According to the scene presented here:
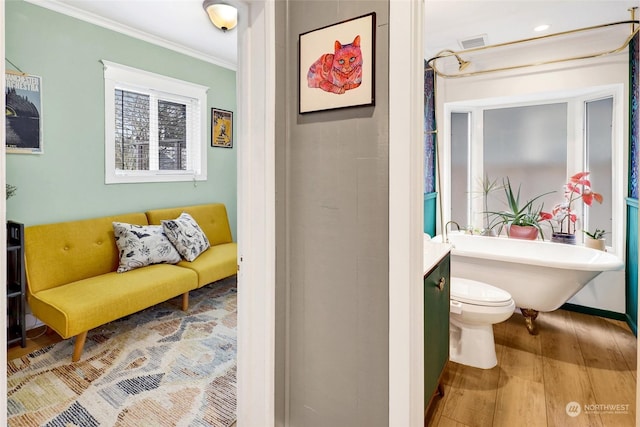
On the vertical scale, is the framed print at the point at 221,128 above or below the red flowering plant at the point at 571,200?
above

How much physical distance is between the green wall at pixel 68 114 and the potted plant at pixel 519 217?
3.55 meters

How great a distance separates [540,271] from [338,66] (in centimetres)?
216

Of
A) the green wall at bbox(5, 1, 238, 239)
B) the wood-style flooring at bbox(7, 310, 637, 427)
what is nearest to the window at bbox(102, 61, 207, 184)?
the green wall at bbox(5, 1, 238, 239)

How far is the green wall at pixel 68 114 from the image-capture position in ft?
8.20

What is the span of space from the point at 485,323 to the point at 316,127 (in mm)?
1650

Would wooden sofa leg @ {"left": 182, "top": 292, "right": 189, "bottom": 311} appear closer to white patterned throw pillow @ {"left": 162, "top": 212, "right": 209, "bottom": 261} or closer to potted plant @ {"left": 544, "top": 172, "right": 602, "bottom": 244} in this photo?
white patterned throw pillow @ {"left": 162, "top": 212, "right": 209, "bottom": 261}

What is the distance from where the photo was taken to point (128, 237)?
288 centimetres

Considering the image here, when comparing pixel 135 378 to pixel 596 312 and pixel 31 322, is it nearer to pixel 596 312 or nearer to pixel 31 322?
pixel 31 322

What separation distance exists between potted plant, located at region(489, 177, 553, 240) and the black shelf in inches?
160

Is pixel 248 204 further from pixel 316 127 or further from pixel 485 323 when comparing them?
pixel 485 323

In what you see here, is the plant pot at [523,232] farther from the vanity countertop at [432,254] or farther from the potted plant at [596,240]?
the vanity countertop at [432,254]

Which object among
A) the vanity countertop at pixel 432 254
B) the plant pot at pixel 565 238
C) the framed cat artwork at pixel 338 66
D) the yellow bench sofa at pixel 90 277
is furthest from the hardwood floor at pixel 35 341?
the plant pot at pixel 565 238

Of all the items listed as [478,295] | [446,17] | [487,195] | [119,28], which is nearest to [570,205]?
[487,195]

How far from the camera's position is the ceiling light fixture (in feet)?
7.85
